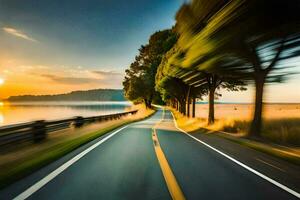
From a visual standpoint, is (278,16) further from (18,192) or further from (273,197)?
(18,192)

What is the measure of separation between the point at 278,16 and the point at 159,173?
6.94 m

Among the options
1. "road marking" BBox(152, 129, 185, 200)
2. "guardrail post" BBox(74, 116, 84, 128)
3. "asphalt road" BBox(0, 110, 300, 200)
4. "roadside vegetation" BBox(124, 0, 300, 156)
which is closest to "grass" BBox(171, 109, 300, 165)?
"roadside vegetation" BBox(124, 0, 300, 156)

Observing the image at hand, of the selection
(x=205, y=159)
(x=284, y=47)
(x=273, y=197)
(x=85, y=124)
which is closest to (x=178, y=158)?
(x=205, y=159)

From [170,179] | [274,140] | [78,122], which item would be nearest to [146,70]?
[78,122]

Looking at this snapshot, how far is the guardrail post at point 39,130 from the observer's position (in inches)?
422

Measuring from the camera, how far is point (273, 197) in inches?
171

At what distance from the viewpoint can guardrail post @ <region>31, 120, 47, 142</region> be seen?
10.7m

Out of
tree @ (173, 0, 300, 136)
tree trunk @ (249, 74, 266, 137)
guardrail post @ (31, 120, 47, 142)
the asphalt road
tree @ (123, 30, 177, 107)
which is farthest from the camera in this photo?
tree @ (123, 30, 177, 107)

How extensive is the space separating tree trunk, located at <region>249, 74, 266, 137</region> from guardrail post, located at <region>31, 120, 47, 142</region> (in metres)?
10.5

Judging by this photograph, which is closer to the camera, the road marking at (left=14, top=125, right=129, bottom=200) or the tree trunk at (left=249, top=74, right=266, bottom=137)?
the road marking at (left=14, top=125, right=129, bottom=200)

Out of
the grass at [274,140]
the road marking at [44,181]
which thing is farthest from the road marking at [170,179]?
the grass at [274,140]

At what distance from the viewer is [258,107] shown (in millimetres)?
12922

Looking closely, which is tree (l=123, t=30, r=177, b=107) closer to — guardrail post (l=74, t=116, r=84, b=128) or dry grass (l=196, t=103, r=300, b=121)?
dry grass (l=196, t=103, r=300, b=121)

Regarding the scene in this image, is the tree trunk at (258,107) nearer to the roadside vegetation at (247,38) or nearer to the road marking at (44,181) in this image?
the roadside vegetation at (247,38)
